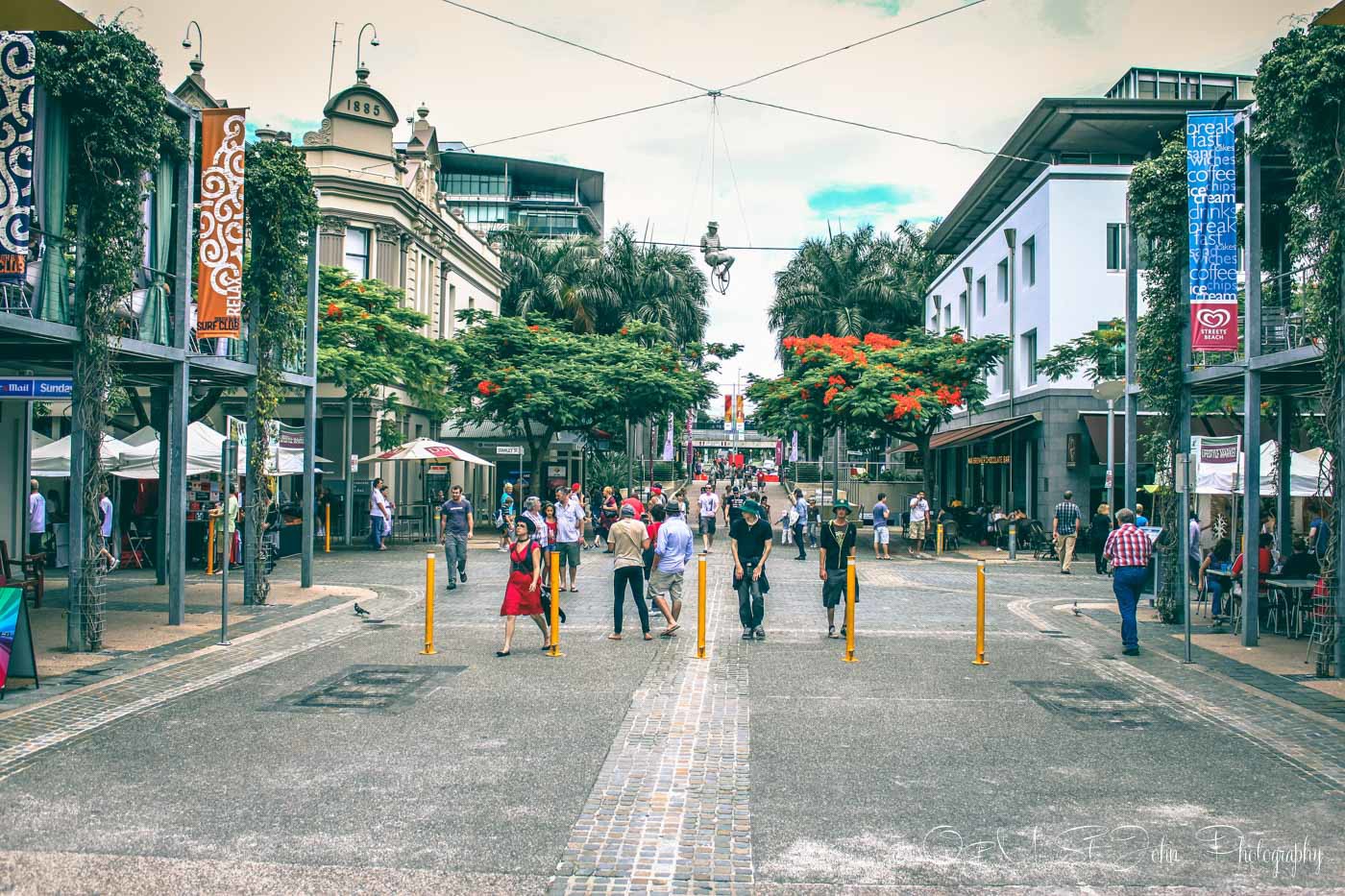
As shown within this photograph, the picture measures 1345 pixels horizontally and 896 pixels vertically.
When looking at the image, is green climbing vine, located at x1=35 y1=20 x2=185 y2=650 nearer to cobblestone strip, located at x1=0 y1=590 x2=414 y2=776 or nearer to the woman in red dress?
cobblestone strip, located at x1=0 y1=590 x2=414 y2=776

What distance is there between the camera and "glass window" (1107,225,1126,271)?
32344mm

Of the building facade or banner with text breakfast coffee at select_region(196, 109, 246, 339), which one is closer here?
banner with text breakfast coffee at select_region(196, 109, 246, 339)

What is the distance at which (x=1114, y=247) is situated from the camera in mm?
32438

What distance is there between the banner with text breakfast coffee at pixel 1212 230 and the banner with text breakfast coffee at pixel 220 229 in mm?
12136

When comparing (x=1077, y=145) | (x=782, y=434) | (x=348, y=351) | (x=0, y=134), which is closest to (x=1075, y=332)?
(x=1077, y=145)

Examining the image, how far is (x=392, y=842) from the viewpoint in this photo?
5.98 m

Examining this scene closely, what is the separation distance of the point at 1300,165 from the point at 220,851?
11872 mm

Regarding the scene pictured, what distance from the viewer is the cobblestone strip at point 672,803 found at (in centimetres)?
559

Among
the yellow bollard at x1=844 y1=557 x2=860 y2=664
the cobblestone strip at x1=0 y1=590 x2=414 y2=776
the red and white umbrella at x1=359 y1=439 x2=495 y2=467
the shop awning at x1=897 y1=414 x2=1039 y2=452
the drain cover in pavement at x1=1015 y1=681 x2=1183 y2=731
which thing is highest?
the shop awning at x1=897 y1=414 x2=1039 y2=452

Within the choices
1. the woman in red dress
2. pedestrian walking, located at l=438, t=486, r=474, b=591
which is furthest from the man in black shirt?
pedestrian walking, located at l=438, t=486, r=474, b=591

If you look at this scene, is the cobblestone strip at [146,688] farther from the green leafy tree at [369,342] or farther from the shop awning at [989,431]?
the shop awning at [989,431]

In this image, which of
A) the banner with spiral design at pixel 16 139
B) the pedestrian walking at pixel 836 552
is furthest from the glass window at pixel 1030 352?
the banner with spiral design at pixel 16 139

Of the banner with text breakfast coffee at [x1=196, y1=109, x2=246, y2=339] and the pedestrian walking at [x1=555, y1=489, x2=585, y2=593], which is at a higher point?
the banner with text breakfast coffee at [x1=196, y1=109, x2=246, y2=339]

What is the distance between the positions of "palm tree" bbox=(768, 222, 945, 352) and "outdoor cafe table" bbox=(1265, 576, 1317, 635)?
1614 inches
